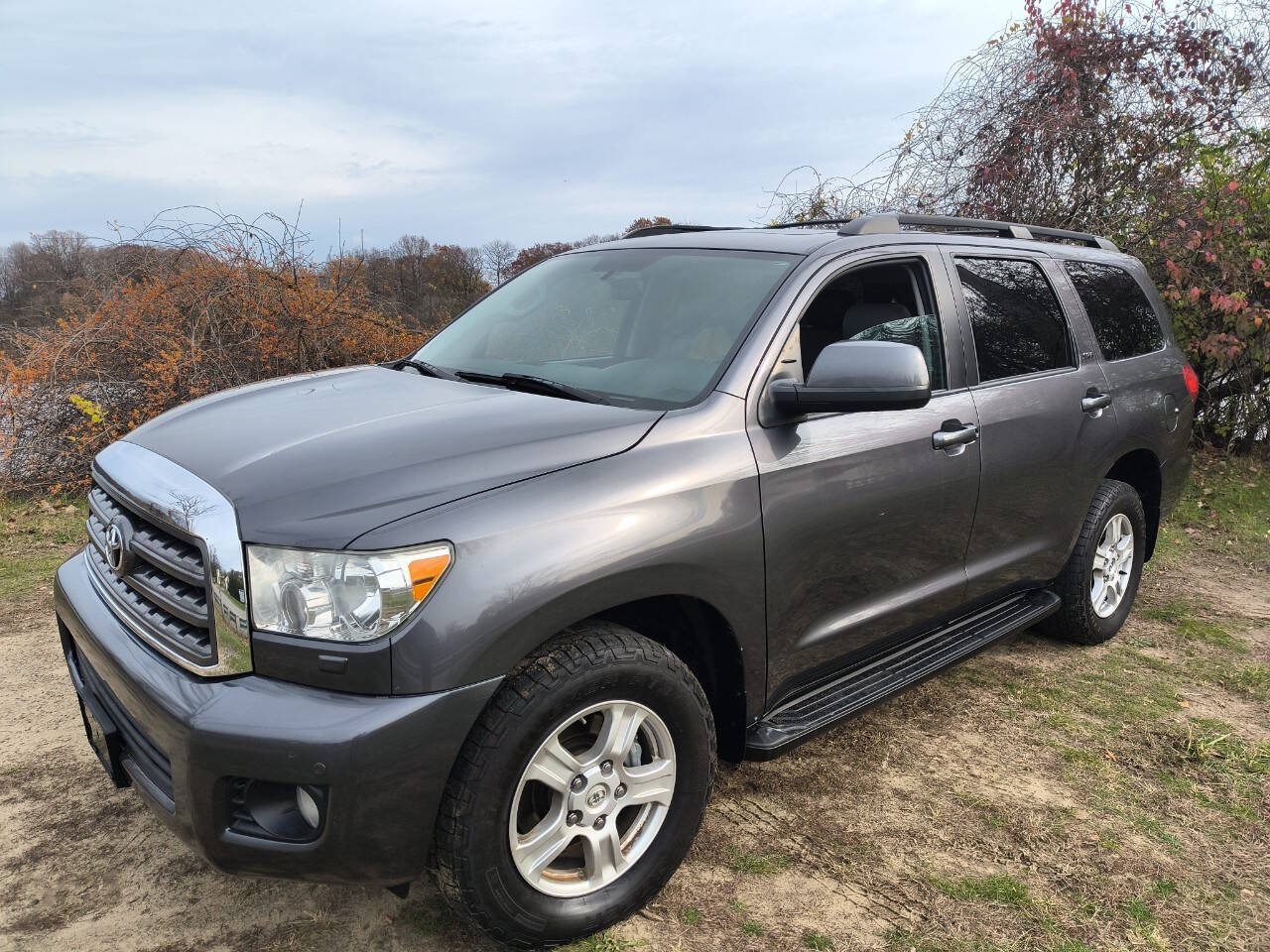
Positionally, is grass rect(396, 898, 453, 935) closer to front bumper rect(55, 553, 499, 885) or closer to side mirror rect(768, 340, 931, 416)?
front bumper rect(55, 553, 499, 885)

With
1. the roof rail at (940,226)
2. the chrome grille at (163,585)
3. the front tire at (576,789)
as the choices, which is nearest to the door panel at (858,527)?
the front tire at (576,789)

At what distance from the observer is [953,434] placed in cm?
320

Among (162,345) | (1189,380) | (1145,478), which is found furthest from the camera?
(162,345)

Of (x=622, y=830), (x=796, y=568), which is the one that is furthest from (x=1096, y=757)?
(x=622, y=830)

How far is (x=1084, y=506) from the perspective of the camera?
4.05m

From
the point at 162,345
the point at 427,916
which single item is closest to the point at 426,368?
the point at 427,916

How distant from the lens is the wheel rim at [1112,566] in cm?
433

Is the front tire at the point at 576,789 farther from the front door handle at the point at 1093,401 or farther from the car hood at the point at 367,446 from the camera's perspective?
the front door handle at the point at 1093,401

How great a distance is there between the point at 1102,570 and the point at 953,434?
1.73m

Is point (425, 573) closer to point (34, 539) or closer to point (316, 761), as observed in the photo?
point (316, 761)

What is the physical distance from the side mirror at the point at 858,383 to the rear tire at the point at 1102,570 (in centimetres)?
198

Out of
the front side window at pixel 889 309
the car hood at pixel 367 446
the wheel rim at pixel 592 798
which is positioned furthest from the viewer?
the front side window at pixel 889 309

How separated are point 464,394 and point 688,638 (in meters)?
Answer: 0.99

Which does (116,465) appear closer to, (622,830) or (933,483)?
(622,830)
